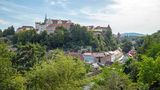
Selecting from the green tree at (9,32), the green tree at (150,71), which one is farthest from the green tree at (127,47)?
the green tree at (150,71)

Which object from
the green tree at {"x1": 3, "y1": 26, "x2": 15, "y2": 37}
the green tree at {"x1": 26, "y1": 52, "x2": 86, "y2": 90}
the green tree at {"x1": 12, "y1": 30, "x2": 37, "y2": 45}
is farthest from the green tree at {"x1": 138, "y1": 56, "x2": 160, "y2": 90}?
the green tree at {"x1": 3, "y1": 26, "x2": 15, "y2": 37}

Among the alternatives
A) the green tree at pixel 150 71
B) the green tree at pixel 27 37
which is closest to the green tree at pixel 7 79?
the green tree at pixel 150 71

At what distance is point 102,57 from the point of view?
79312 mm

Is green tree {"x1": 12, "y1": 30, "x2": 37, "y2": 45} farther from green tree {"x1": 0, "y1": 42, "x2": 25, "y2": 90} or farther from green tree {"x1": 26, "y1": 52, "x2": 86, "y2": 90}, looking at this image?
green tree {"x1": 0, "y1": 42, "x2": 25, "y2": 90}

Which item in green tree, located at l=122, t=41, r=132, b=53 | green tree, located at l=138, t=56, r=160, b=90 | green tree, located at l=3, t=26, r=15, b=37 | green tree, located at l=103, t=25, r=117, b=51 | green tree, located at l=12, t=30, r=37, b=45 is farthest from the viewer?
green tree, located at l=3, t=26, r=15, b=37

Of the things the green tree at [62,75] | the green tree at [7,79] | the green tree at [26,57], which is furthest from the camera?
the green tree at [26,57]

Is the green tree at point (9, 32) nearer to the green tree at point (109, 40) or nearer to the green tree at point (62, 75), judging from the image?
the green tree at point (109, 40)

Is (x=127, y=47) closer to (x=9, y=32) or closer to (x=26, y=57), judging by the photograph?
(x=9, y=32)

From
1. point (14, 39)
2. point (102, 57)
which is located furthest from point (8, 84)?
point (14, 39)

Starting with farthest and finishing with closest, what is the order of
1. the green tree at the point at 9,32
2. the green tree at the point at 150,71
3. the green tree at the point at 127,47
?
the green tree at the point at 9,32 < the green tree at the point at 127,47 < the green tree at the point at 150,71

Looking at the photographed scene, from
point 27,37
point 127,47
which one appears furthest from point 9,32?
point 127,47

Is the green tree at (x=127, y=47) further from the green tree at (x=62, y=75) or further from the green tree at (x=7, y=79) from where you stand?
the green tree at (x=7, y=79)

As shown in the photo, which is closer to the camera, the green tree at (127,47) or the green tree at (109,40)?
the green tree at (109,40)

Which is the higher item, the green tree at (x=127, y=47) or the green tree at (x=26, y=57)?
the green tree at (x=26, y=57)
